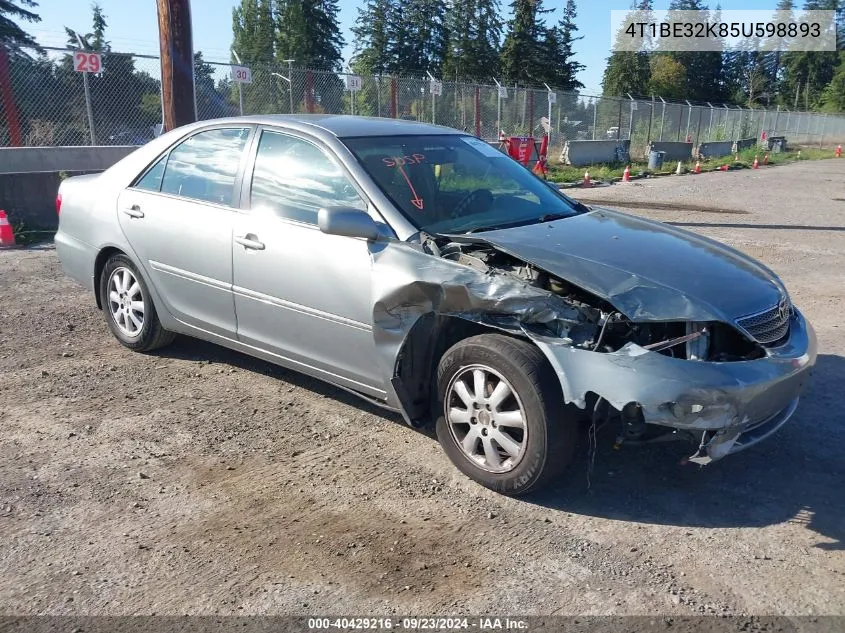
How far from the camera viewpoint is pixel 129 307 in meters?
5.40

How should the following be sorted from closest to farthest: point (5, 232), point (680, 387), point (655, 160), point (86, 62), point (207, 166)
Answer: point (680, 387) < point (207, 166) < point (5, 232) < point (86, 62) < point (655, 160)

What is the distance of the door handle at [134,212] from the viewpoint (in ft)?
16.7

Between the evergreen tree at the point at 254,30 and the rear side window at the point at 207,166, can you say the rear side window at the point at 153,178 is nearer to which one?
the rear side window at the point at 207,166

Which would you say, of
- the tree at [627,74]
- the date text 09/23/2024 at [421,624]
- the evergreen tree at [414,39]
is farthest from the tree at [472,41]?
the date text 09/23/2024 at [421,624]

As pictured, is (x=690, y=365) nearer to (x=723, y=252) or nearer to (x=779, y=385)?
(x=779, y=385)

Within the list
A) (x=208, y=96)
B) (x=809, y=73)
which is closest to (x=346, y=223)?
(x=208, y=96)

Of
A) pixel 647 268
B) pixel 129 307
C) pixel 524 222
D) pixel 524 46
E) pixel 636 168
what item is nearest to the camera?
pixel 647 268

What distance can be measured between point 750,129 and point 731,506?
155ft

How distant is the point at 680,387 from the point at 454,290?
1105 millimetres

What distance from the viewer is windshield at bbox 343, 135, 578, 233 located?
4105 mm

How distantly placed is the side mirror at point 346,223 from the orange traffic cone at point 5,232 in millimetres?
7694

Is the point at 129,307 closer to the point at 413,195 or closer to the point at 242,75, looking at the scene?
the point at 413,195

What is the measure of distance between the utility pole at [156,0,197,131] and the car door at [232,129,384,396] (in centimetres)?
522

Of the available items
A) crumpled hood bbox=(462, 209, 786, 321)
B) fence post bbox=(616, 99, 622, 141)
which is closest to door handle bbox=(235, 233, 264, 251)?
crumpled hood bbox=(462, 209, 786, 321)
